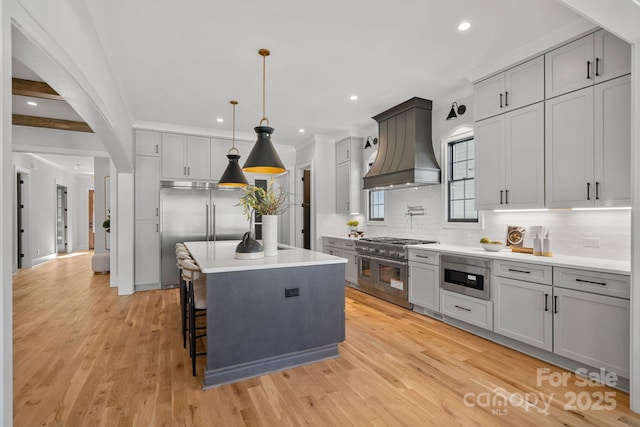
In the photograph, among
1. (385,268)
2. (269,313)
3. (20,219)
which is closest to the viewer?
(269,313)

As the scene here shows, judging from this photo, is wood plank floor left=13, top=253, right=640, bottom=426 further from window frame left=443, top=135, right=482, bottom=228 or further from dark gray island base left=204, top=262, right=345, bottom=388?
window frame left=443, top=135, right=482, bottom=228

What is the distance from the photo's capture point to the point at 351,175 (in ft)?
19.2

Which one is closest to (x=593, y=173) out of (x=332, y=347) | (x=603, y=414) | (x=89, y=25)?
(x=603, y=414)

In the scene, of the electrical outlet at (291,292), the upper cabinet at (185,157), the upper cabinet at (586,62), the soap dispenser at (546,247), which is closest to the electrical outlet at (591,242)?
the soap dispenser at (546,247)

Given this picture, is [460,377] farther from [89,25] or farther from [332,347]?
[89,25]

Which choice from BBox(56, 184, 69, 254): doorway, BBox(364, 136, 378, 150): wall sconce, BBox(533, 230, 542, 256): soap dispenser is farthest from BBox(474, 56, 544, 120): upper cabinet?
BBox(56, 184, 69, 254): doorway

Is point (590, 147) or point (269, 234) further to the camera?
point (269, 234)

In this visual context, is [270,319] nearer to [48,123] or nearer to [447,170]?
[447,170]

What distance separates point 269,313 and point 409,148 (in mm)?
2926

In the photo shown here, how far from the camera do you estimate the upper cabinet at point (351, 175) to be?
586cm

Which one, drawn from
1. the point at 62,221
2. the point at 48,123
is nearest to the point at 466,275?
the point at 48,123

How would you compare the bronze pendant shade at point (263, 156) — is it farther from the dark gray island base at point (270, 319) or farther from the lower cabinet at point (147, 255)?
the lower cabinet at point (147, 255)

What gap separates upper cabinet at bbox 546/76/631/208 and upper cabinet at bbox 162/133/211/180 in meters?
5.19

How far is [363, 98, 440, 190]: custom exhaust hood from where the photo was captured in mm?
4301
